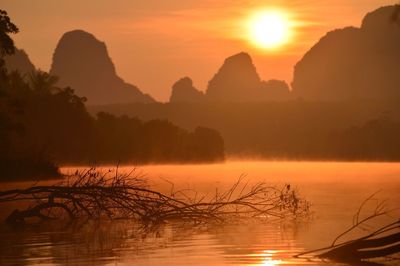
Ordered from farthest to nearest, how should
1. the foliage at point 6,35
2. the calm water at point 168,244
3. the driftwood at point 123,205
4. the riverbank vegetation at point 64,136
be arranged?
the riverbank vegetation at point 64,136, the foliage at point 6,35, the driftwood at point 123,205, the calm water at point 168,244

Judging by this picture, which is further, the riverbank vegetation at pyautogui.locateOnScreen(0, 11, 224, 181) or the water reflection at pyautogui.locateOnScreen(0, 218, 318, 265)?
the riverbank vegetation at pyautogui.locateOnScreen(0, 11, 224, 181)

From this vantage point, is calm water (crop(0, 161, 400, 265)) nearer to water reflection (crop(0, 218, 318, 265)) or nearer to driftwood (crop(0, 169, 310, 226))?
water reflection (crop(0, 218, 318, 265))

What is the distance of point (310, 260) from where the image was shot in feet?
44.2

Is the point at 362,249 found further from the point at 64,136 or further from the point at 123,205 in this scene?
the point at 64,136

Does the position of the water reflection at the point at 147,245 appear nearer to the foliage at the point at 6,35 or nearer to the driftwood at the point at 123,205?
the driftwood at the point at 123,205

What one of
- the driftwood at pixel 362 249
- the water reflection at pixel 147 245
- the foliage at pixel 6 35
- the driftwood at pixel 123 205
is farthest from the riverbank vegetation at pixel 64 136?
the driftwood at pixel 362 249

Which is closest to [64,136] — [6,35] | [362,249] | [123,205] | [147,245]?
[6,35]

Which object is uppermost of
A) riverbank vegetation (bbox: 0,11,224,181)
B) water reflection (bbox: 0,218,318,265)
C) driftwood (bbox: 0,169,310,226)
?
riverbank vegetation (bbox: 0,11,224,181)

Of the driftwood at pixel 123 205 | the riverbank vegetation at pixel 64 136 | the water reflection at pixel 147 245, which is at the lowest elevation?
the water reflection at pixel 147 245

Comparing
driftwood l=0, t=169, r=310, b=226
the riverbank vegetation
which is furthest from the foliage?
driftwood l=0, t=169, r=310, b=226

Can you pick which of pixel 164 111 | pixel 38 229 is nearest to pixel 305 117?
pixel 164 111

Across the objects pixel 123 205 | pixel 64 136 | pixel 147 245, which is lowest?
pixel 147 245

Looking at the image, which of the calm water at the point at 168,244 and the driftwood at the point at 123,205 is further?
the driftwood at the point at 123,205

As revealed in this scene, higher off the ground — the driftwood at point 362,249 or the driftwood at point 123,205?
the driftwood at point 123,205
